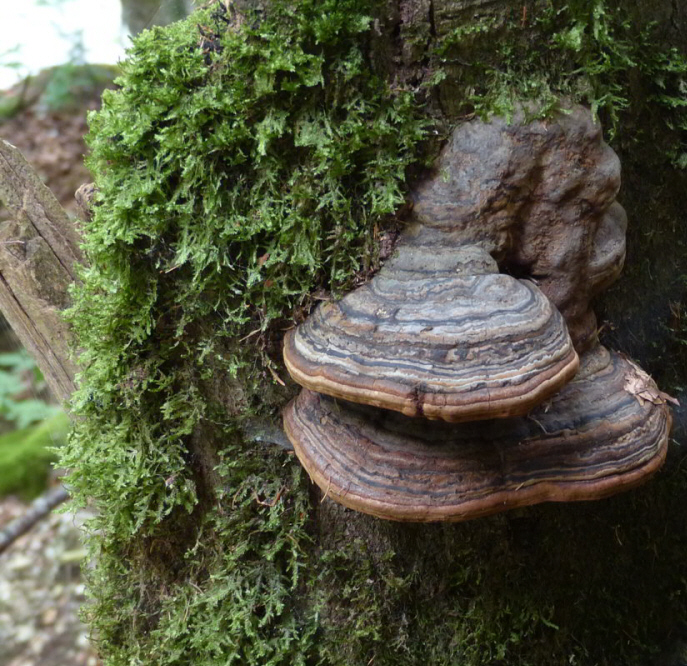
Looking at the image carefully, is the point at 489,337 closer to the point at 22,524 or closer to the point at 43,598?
the point at 22,524

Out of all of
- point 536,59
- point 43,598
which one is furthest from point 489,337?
point 43,598

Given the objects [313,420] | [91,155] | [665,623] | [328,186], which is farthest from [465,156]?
[665,623]

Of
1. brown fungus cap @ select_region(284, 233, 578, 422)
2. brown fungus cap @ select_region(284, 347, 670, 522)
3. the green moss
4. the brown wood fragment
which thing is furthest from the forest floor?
the green moss

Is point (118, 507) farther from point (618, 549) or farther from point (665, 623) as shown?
point (665, 623)

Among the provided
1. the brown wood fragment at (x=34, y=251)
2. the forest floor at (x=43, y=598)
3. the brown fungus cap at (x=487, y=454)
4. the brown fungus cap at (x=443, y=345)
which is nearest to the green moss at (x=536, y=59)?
the brown fungus cap at (x=443, y=345)

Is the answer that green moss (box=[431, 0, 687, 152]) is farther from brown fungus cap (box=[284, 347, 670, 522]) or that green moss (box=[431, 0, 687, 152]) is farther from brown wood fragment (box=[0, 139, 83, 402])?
brown wood fragment (box=[0, 139, 83, 402])
